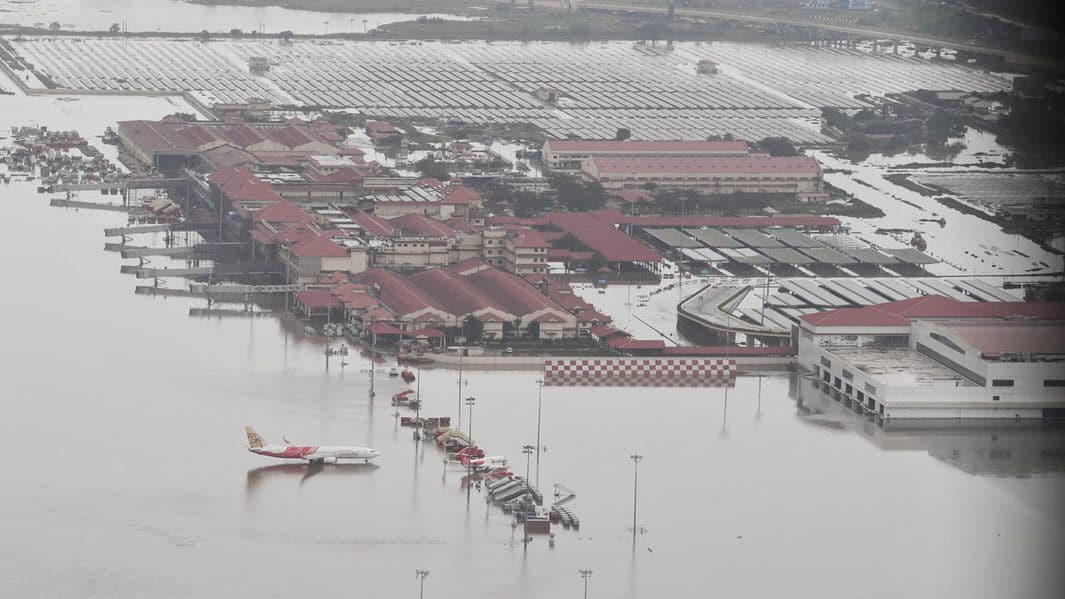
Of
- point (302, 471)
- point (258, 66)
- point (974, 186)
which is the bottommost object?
point (302, 471)

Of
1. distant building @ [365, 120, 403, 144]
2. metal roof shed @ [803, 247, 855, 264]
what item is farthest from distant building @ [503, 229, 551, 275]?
distant building @ [365, 120, 403, 144]

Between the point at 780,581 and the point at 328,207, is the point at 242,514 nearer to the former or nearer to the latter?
the point at 780,581

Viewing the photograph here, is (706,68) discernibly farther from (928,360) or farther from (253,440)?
(253,440)

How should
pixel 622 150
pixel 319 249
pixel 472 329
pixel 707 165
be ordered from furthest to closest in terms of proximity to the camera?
1. pixel 622 150
2. pixel 707 165
3. pixel 319 249
4. pixel 472 329

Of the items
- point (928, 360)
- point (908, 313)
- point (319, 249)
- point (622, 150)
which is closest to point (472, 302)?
point (319, 249)

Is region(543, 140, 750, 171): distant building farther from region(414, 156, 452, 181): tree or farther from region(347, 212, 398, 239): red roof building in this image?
region(347, 212, 398, 239): red roof building

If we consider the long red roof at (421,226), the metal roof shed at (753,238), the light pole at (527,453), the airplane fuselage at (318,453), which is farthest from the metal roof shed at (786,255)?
the airplane fuselage at (318,453)
